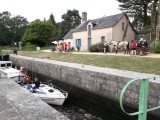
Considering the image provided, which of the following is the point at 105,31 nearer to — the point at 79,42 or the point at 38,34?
the point at 79,42

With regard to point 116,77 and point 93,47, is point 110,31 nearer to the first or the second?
point 93,47

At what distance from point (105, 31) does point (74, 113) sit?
2117 centimetres

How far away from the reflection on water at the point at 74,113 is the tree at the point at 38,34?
45352 mm

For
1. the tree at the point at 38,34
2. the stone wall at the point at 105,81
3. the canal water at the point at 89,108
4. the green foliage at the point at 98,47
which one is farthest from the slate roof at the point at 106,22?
the tree at the point at 38,34

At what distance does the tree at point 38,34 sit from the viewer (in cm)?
5834

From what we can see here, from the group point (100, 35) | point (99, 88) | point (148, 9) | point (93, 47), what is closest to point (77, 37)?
point (100, 35)

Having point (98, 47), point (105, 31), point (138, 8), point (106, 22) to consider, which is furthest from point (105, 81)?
point (138, 8)

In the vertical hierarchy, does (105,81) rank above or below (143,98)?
below

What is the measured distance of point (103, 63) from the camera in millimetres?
19094

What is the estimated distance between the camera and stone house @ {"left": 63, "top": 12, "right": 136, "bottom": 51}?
3228 centimetres

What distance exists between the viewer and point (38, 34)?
2319 inches

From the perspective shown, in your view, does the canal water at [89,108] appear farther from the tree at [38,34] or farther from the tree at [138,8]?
the tree at [38,34]

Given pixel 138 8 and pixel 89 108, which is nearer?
pixel 89 108

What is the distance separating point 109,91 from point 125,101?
1.78 meters
